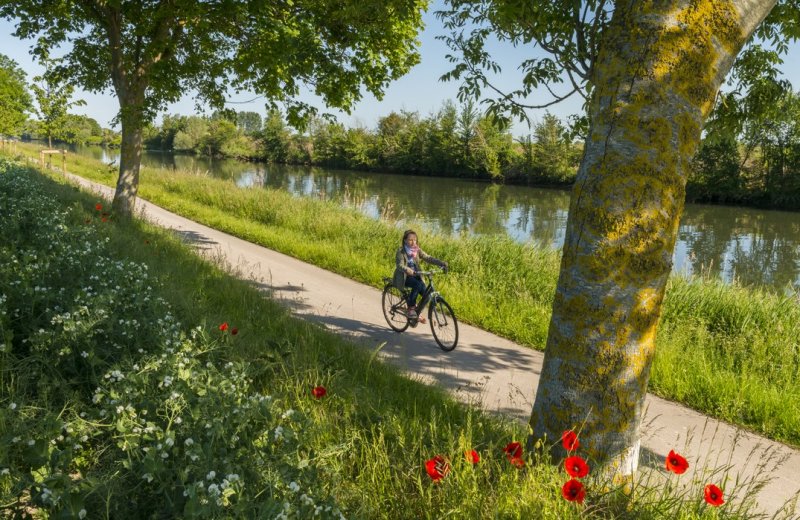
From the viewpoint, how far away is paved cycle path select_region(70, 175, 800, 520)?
436 cm

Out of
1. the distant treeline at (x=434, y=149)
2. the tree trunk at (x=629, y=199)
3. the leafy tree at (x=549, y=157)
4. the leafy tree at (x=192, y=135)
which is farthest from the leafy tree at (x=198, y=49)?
the leafy tree at (x=192, y=135)

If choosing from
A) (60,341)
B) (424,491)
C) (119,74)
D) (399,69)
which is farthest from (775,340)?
(119,74)

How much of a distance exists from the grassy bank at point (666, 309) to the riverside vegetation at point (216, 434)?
2782mm

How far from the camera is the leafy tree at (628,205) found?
266cm

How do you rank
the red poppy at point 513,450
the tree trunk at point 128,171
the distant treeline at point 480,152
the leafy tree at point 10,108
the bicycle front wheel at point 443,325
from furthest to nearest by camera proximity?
the distant treeline at point 480,152 → the leafy tree at point 10,108 → the tree trunk at point 128,171 → the bicycle front wheel at point 443,325 → the red poppy at point 513,450

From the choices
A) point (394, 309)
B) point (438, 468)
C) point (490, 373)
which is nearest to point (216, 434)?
point (438, 468)

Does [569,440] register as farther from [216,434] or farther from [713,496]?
[216,434]

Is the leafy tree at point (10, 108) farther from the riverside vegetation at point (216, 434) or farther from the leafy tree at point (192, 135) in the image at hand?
the leafy tree at point (192, 135)

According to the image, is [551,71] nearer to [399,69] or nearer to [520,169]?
[399,69]

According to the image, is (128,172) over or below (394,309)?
over

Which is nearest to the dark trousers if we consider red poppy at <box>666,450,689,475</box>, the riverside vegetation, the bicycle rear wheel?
the bicycle rear wheel

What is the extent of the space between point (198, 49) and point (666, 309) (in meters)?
12.7

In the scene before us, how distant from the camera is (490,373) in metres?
6.43

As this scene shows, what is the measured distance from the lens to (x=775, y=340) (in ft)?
22.8
